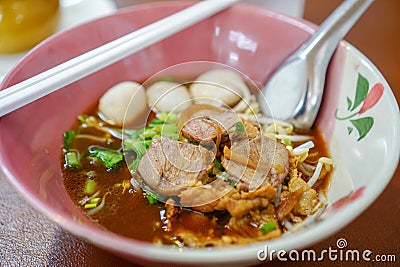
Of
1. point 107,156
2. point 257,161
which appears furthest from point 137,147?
point 257,161

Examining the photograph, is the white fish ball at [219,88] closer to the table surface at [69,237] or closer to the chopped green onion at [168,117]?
the chopped green onion at [168,117]

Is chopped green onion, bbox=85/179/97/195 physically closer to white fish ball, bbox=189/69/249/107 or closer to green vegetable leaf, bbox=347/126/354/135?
white fish ball, bbox=189/69/249/107

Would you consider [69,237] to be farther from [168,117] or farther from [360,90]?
[360,90]

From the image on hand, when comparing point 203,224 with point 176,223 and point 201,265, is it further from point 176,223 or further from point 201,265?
point 201,265

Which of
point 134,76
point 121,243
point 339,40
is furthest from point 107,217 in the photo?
point 339,40

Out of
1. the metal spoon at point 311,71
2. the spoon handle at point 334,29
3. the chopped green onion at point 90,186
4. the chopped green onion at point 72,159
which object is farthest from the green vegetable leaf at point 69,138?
the spoon handle at point 334,29

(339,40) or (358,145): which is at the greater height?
(339,40)
